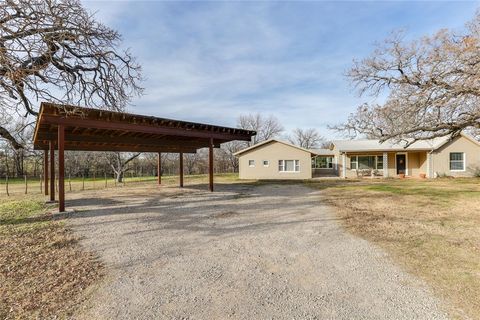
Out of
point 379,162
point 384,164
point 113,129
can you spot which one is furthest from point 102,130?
point 379,162

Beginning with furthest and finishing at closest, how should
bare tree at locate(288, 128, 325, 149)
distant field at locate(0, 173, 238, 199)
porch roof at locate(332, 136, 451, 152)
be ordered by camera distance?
bare tree at locate(288, 128, 325, 149) → porch roof at locate(332, 136, 451, 152) → distant field at locate(0, 173, 238, 199)

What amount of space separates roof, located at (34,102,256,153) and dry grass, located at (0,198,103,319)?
10.3ft

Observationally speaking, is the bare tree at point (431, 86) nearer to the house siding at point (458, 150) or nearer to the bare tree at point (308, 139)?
the house siding at point (458, 150)

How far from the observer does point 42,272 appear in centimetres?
378

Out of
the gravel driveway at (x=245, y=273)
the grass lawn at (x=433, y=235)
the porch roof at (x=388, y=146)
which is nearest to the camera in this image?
the gravel driveway at (x=245, y=273)

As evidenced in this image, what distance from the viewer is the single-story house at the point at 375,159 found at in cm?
2048

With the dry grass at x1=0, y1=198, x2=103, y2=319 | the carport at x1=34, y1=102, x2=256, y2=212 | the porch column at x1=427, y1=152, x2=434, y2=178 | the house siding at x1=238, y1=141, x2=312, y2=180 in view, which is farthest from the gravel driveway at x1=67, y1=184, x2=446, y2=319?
the porch column at x1=427, y1=152, x2=434, y2=178

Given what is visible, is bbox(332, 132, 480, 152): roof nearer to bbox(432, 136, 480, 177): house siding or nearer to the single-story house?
the single-story house

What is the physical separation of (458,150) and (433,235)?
20418 millimetres

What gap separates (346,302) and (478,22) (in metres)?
10.5

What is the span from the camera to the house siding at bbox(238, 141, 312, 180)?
2255 centimetres

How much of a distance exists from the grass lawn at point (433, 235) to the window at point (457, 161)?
13.1m

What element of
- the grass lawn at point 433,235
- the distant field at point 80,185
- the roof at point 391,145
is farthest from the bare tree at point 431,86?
the distant field at point 80,185

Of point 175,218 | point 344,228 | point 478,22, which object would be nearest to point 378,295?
point 344,228
